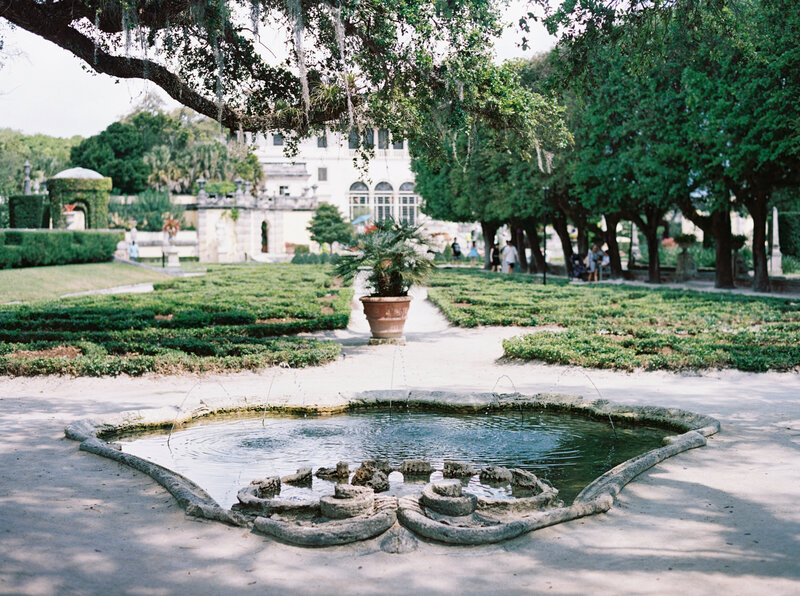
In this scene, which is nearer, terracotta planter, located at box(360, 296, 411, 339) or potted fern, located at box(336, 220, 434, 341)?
potted fern, located at box(336, 220, 434, 341)

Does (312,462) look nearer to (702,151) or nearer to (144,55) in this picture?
(144,55)

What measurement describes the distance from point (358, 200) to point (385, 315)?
65.4 meters

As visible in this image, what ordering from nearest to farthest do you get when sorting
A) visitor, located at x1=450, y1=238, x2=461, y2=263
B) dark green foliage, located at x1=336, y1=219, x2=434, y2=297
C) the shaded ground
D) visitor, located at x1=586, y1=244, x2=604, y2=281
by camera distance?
→ the shaded ground → dark green foliage, located at x1=336, y1=219, x2=434, y2=297 → visitor, located at x1=586, y1=244, x2=604, y2=281 → visitor, located at x1=450, y1=238, x2=461, y2=263

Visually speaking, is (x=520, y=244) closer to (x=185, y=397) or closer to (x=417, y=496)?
(x=185, y=397)

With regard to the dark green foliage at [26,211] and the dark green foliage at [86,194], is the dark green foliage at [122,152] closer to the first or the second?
the dark green foliage at [86,194]

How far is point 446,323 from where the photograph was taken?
665 inches

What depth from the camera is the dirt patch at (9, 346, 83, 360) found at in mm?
10641

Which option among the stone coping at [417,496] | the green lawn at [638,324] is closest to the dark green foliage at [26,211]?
the green lawn at [638,324]

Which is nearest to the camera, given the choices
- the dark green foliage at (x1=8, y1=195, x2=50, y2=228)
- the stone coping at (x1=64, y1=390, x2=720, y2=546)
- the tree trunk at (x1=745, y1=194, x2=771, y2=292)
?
the stone coping at (x1=64, y1=390, x2=720, y2=546)

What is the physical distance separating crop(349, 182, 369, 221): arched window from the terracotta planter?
64078mm

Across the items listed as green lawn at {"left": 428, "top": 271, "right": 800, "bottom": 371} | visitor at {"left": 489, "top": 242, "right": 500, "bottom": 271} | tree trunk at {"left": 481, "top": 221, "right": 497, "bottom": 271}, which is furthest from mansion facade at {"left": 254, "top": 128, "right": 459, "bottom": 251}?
green lawn at {"left": 428, "top": 271, "right": 800, "bottom": 371}

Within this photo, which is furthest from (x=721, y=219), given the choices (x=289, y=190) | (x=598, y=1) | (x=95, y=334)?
(x=289, y=190)

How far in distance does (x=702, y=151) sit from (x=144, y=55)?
53.3 ft

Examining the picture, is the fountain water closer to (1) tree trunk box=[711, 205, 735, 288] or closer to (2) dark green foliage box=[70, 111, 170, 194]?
(1) tree trunk box=[711, 205, 735, 288]
